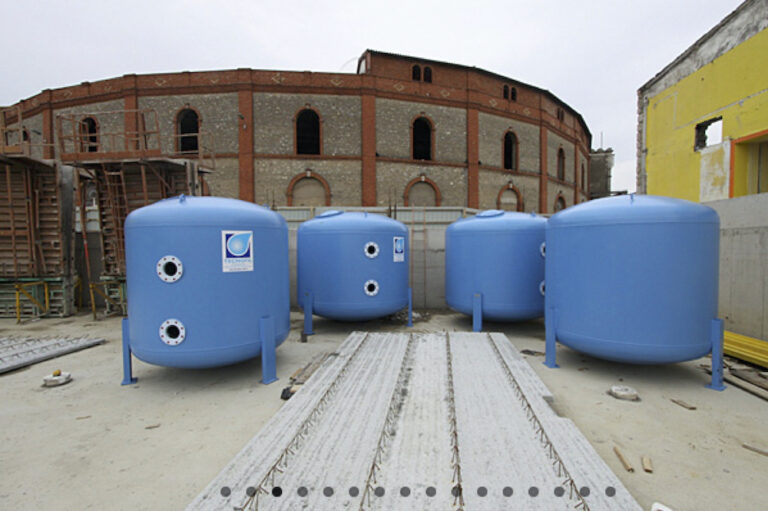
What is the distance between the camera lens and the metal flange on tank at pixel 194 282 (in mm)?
4602

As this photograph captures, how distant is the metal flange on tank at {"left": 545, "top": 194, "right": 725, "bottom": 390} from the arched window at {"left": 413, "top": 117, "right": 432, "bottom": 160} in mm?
15878

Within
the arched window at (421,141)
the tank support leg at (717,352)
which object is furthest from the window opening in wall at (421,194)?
the tank support leg at (717,352)

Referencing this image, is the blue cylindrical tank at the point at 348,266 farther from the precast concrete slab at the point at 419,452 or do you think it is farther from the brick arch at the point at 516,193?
the brick arch at the point at 516,193

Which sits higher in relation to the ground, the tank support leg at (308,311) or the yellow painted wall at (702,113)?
the yellow painted wall at (702,113)

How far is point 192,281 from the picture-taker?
462 centimetres

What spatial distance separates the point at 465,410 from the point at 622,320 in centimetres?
265

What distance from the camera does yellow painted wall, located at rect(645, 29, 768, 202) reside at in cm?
870

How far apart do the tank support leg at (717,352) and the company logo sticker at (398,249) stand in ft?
17.2

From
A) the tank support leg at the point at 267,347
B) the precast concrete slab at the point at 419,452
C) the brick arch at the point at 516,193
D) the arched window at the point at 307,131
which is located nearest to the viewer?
the precast concrete slab at the point at 419,452

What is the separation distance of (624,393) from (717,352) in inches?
56.6

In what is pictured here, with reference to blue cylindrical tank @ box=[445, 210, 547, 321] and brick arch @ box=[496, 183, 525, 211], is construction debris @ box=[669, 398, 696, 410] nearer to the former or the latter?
blue cylindrical tank @ box=[445, 210, 547, 321]

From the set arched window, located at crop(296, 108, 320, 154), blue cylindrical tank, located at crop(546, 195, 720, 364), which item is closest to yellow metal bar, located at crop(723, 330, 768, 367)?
blue cylindrical tank, located at crop(546, 195, 720, 364)

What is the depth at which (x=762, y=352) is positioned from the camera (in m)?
5.49

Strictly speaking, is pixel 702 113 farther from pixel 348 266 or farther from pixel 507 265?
pixel 348 266
